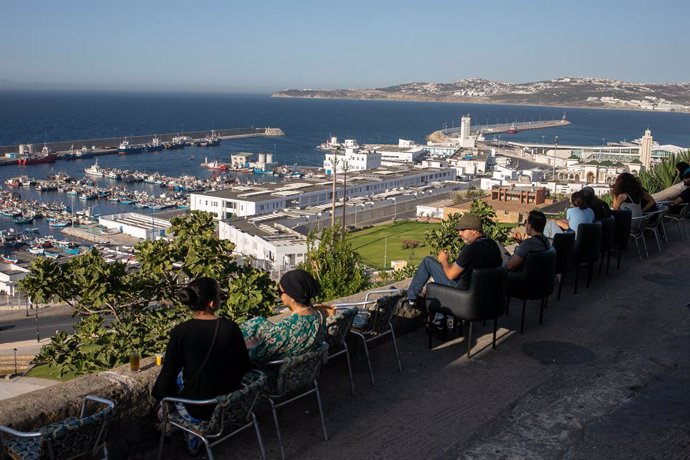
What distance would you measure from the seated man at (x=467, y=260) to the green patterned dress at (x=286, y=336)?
1.30 metres

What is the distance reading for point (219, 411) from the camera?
2.79 m

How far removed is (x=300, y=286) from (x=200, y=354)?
2.15 ft

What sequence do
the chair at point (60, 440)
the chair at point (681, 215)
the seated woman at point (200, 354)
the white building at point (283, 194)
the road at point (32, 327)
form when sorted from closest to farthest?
1. the chair at point (60, 440)
2. the seated woman at point (200, 354)
3. the chair at point (681, 215)
4. the road at point (32, 327)
5. the white building at point (283, 194)

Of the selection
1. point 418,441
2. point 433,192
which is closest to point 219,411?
point 418,441

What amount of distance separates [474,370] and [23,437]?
102 inches

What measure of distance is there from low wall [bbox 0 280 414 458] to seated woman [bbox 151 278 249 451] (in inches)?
7.9

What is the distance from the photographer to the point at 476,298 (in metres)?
4.32

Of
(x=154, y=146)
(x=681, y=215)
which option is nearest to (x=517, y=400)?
(x=681, y=215)

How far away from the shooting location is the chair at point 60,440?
2369 mm

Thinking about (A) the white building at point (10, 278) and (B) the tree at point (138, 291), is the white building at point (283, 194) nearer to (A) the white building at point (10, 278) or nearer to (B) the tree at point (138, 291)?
(A) the white building at point (10, 278)

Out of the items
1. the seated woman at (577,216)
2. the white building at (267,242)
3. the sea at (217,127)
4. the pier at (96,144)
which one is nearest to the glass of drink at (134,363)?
the seated woman at (577,216)

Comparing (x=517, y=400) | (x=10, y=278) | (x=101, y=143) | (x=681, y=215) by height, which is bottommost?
(x=10, y=278)

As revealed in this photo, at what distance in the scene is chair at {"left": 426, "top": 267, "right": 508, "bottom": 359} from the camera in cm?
432

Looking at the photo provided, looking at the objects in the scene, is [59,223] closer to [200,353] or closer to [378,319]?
[378,319]
